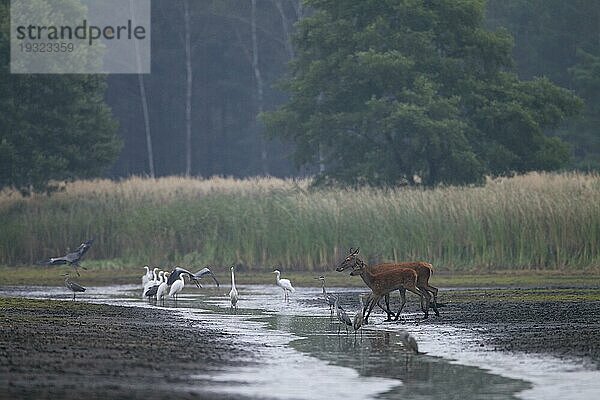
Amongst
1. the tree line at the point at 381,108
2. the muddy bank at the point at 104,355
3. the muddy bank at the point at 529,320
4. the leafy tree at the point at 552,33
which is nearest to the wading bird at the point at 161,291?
the muddy bank at the point at 104,355

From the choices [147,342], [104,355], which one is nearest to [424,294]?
[147,342]

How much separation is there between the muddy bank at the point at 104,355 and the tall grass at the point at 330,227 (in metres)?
12.4

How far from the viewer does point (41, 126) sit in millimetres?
46219

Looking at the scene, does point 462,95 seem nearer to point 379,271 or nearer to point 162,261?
point 162,261

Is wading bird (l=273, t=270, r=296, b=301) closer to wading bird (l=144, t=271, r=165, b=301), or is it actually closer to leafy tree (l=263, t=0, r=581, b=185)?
wading bird (l=144, t=271, r=165, b=301)

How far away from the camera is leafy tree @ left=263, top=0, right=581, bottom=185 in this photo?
3962 centimetres

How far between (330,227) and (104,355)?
1876 centimetres

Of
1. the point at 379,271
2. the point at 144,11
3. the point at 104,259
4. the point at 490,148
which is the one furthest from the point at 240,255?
the point at 144,11

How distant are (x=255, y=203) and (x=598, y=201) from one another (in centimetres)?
871

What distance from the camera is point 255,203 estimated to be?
111 ft

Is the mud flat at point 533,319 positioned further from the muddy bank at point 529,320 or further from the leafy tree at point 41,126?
the leafy tree at point 41,126

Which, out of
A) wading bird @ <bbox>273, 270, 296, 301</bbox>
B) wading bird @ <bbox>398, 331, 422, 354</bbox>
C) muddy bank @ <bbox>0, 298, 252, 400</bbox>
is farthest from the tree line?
wading bird @ <bbox>398, 331, 422, 354</bbox>

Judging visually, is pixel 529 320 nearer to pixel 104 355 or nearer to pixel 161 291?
pixel 104 355

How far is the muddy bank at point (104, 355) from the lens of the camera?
1052cm
